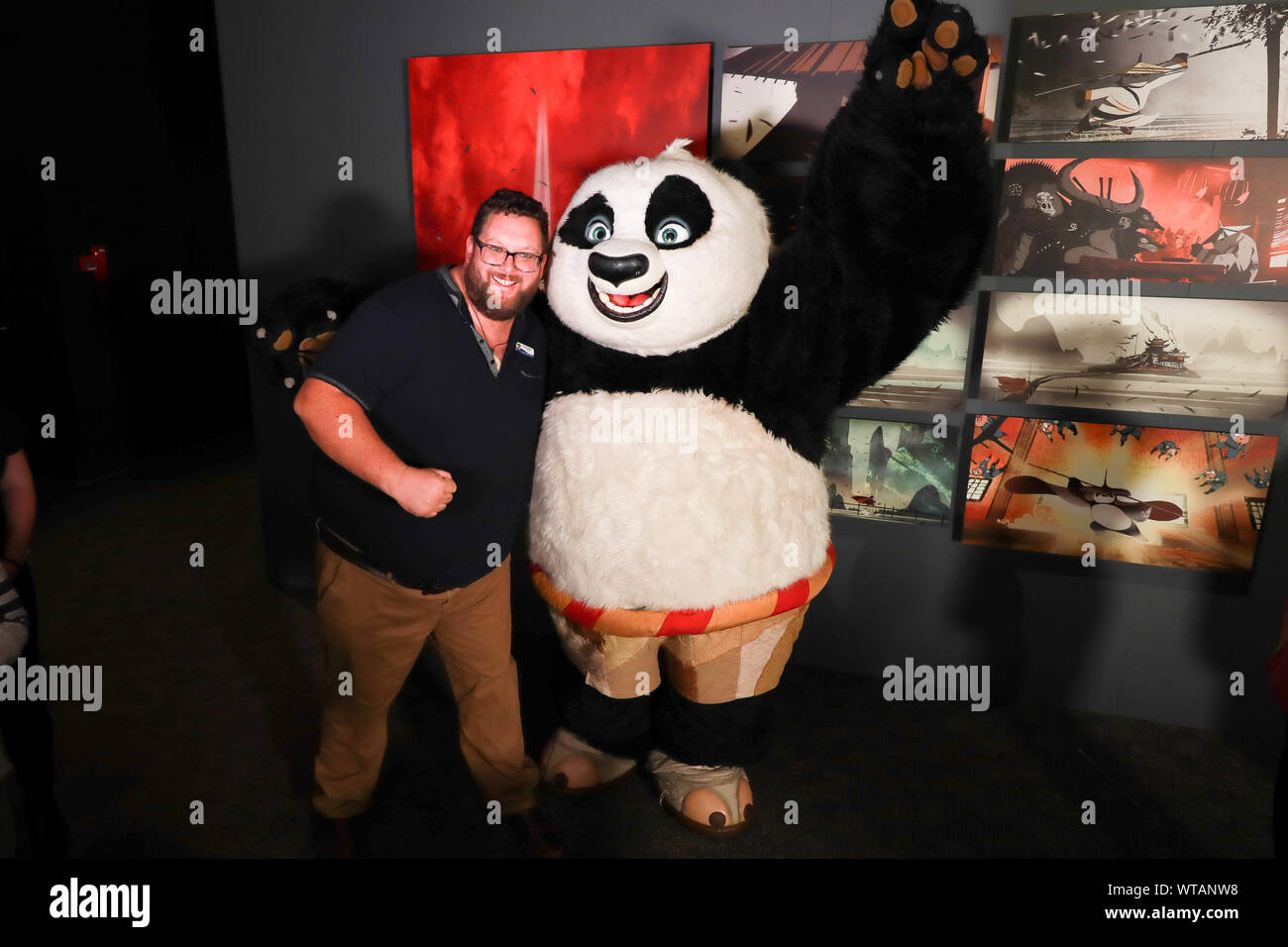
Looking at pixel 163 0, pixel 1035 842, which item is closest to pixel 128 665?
pixel 1035 842

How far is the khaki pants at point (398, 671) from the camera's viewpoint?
173 centimetres

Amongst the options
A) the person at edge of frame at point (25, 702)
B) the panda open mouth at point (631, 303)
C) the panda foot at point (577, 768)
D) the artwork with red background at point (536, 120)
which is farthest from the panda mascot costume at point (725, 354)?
the person at edge of frame at point (25, 702)

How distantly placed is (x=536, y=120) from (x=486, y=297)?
1.12 metres

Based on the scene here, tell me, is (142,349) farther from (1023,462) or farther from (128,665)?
(1023,462)

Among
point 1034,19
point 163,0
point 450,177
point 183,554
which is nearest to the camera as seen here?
point 1034,19

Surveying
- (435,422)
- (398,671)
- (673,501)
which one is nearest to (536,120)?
(435,422)

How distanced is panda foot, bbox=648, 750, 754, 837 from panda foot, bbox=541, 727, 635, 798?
145 mm

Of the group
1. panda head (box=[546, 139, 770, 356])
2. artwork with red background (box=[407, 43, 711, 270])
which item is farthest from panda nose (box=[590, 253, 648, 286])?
artwork with red background (box=[407, 43, 711, 270])

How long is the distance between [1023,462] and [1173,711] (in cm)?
85

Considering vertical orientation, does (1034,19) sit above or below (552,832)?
above

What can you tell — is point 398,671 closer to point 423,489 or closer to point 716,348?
point 423,489

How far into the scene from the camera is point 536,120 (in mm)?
2461
